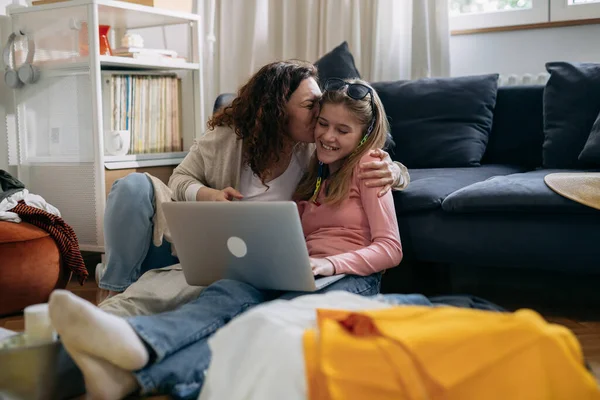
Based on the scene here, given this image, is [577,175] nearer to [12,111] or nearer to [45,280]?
[45,280]

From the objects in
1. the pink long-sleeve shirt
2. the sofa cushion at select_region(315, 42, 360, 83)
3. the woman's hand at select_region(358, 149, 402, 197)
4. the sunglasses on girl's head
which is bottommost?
the pink long-sleeve shirt

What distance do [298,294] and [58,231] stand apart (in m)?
1.10

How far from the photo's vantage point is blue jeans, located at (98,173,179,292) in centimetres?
194

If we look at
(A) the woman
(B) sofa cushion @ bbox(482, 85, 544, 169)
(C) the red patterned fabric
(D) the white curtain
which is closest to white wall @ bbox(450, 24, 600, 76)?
Result: (D) the white curtain

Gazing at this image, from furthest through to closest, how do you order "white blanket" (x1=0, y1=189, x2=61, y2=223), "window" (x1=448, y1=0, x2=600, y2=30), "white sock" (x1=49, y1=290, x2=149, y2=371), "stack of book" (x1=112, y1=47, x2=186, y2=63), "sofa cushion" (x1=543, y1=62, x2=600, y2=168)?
"window" (x1=448, y1=0, x2=600, y2=30) → "stack of book" (x1=112, y1=47, x2=186, y2=63) → "sofa cushion" (x1=543, y1=62, x2=600, y2=168) → "white blanket" (x1=0, y1=189, x2=61, y2=223) → "white sock" (x1=49, y1=290, x2=149, y2=371)

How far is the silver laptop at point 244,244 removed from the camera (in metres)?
1.49

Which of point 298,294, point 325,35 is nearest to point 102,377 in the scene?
point 298,294

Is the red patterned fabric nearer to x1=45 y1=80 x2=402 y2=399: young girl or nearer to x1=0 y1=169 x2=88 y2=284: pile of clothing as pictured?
x1=0 y1=169 x2=88 y2=284: pile of clothing

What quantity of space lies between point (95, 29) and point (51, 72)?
305mm

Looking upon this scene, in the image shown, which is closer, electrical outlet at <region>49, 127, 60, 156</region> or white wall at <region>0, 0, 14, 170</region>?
electrical outlet at <region>49, 127, 60, 156</region>

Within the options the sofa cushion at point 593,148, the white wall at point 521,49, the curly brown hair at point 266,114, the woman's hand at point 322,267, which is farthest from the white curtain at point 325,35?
the woman's hand at point 322,267

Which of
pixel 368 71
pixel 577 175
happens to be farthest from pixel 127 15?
pixel 577 175

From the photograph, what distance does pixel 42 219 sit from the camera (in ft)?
7.82

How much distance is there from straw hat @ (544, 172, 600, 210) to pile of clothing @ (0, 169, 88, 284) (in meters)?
1.50
